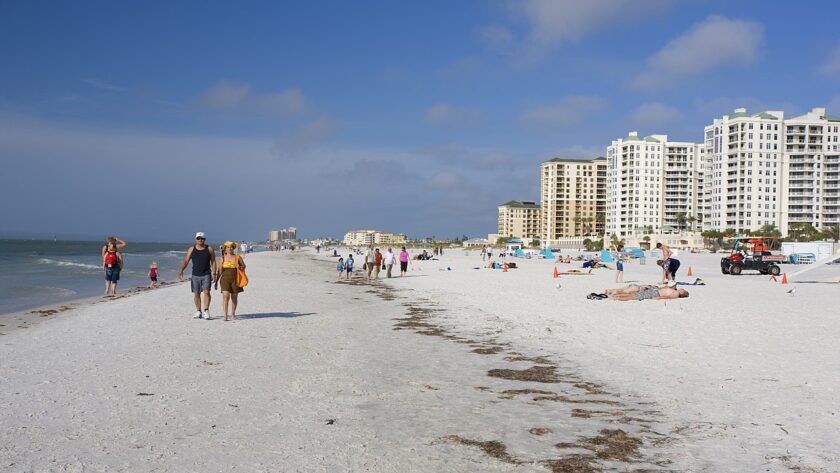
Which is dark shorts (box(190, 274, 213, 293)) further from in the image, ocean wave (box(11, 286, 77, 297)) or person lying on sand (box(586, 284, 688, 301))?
ocean wave (box(11, 286, 77, 297))

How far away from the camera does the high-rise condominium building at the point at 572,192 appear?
596ft

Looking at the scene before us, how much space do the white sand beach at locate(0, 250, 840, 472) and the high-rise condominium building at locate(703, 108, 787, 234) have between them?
123943 millimetres

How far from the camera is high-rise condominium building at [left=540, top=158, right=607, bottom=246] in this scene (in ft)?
596

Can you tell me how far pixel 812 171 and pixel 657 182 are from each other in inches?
1248

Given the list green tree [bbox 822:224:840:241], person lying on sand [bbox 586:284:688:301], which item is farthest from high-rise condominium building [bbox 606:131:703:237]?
person lying on sand [bbox 586:284:688:301]

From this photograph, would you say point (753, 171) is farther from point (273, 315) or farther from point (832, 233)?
point (273, 315)

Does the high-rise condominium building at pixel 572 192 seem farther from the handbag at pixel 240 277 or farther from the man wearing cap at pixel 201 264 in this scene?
the man wearing cap at pixel 201 264

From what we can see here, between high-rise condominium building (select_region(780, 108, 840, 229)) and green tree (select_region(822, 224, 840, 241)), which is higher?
high-rise condominium building (select_region(780, 108, 840, 229))

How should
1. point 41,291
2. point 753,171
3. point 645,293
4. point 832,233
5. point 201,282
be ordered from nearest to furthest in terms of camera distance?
point 201,282 → point 645,293 → point 41,291 → point 832,233 → point 753,171

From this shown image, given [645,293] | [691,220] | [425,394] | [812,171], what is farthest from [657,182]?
[425,394]

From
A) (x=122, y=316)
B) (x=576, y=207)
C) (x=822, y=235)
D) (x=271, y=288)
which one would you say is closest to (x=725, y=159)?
(x=822, y=235)

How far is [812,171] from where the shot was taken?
12262 centimetres

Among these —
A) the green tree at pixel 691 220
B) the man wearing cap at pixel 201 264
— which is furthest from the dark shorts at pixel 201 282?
the green tree at pixel 691 220

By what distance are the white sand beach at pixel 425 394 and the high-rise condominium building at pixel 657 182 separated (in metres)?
139
